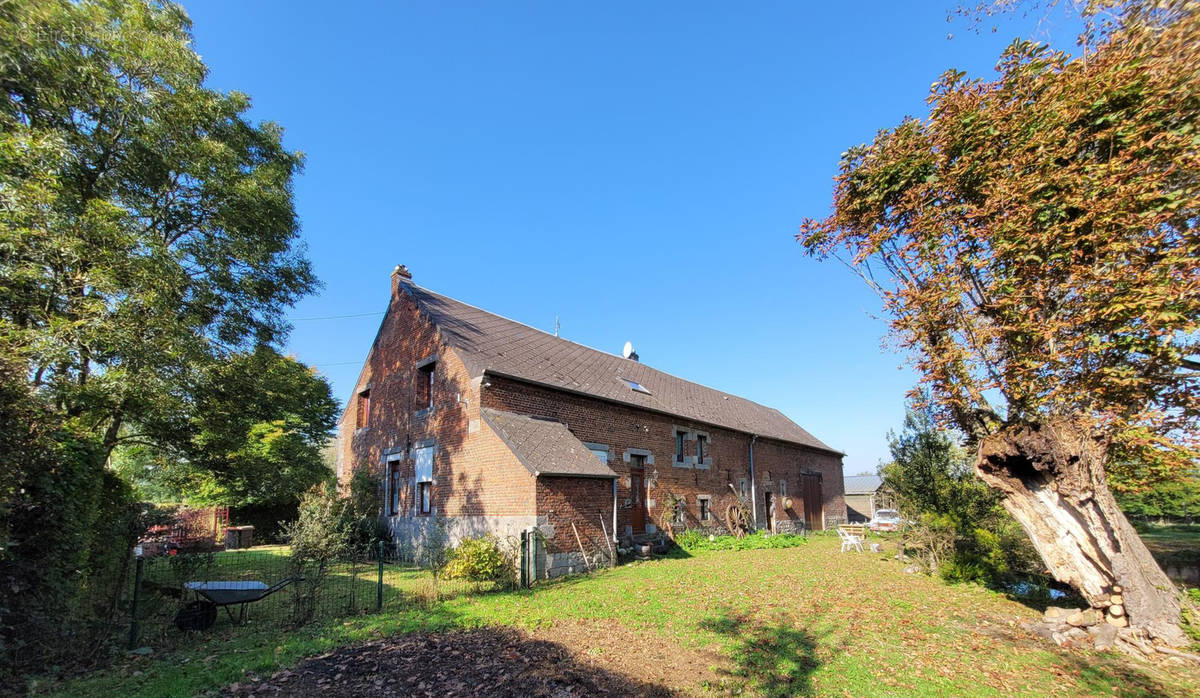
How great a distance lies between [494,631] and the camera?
7.32 metres

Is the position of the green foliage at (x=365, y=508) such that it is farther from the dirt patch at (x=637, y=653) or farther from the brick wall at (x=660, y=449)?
the dirt patch at (x=637, y=653)

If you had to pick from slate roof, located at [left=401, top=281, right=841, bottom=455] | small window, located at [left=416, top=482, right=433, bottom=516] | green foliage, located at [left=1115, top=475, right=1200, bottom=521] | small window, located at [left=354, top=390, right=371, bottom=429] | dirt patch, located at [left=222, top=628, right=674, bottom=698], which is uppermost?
slate roof, located at [left=401, top=281, right=841, bottom=455]

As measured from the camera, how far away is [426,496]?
15.2 m

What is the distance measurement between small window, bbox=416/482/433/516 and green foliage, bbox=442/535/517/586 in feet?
15.6

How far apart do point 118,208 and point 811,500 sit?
30.7 m

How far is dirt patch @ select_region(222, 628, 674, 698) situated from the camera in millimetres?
5293

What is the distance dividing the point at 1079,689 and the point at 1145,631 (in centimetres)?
226

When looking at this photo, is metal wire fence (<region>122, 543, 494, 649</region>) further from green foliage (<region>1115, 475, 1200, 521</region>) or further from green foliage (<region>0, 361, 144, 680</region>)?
green foliage (<region>1115, 475, 1200, 521</region>)

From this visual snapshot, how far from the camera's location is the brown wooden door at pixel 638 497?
1673cm

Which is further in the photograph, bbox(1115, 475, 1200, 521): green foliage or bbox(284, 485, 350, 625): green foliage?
bbox(1115, 475, 1200, 521): green foliage

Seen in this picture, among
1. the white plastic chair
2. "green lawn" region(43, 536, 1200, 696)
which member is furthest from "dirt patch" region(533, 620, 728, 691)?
the white plastic chair

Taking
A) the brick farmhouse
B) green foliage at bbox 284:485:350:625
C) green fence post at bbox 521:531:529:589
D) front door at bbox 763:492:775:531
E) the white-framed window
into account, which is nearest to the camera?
green foliage at bbox 284:485:350:625

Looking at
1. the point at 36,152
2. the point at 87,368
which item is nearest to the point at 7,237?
the point at 36,152

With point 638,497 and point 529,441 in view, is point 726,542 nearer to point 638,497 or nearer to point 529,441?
point 638,497
